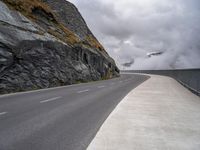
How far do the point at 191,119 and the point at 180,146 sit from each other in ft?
10.7

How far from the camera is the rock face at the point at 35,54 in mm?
19484

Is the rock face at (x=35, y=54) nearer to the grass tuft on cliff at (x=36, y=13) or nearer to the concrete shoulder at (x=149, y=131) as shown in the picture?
the grass tuft on cliff at (x=36, y=13)

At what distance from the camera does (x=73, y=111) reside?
32.6 ft

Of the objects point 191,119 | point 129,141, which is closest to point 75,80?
point 191,119

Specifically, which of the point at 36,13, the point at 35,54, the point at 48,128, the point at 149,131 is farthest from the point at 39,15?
the point at 149,131

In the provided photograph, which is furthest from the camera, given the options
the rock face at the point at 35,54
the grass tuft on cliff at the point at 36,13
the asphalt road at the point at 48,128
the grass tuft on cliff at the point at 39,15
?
the grass tuft on cliff at the point at 39,15

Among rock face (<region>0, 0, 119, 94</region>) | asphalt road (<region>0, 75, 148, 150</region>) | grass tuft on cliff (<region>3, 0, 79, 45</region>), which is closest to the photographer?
asphalt road (<region>0, 75, 148, 150</region>)

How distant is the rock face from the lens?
19484mm

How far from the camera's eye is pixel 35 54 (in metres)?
23.1

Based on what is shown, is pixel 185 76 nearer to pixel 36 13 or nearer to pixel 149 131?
pixel 36 13

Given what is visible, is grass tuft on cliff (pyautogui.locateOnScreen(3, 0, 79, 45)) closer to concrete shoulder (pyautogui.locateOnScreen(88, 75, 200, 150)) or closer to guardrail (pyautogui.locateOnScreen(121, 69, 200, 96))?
guardrail (pyautogui.locateOnScreen(121, 69, 200, 96))

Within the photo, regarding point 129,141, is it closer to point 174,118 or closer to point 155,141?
point 155,141

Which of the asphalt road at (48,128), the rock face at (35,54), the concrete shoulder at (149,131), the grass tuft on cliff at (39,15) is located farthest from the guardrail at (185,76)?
the grass tuft on cliff at (39,15)

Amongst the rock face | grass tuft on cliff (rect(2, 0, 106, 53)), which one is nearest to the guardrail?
the rock face
